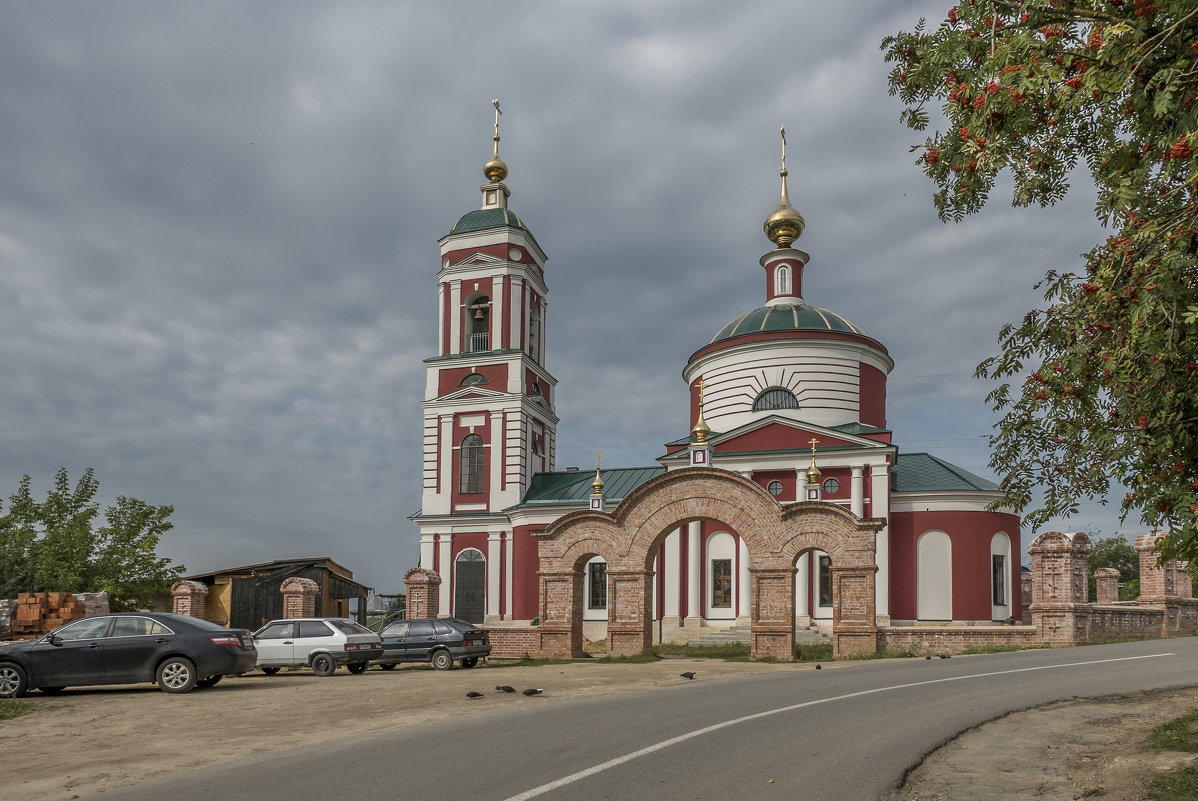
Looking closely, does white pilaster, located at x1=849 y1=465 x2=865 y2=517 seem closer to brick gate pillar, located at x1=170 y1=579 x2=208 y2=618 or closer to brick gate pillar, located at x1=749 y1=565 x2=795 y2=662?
brick gate pillar, located at x1=749 y1=565 x2=795 y2=662

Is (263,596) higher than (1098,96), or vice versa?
(1098,96)

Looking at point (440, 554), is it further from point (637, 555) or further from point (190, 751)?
point (190, 751)

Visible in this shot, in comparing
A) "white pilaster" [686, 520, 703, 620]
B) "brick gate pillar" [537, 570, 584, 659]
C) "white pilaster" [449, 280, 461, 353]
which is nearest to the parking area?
"brick gate pillar" [537, 570, 584, 659]

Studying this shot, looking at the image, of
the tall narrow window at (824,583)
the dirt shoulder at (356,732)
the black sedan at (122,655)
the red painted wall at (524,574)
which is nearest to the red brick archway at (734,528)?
the dirt shoulder at (356,732)

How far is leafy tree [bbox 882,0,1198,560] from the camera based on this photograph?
19.7 ft

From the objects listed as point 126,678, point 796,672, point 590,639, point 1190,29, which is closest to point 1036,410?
point 1190,29

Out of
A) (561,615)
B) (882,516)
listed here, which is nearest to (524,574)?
(561,615)

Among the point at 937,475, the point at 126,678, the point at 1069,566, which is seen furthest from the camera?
the point at 937,475

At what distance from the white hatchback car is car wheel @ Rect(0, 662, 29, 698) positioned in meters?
6.16

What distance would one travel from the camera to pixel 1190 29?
6129mm

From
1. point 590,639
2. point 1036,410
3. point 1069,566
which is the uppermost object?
point 1036,410

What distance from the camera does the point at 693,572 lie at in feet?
113

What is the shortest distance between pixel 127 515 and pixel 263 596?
778 centimetres

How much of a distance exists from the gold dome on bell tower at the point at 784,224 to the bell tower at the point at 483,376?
34.1 feet
